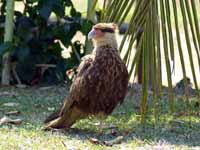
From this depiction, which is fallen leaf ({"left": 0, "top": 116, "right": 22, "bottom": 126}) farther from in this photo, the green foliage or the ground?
the green foliage

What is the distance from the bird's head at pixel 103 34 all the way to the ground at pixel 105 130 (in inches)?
26.5

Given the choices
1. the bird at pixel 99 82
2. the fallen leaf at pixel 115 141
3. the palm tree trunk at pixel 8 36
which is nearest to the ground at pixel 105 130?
the fallen leaf at pixel 115 141

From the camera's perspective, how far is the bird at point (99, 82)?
17.0ft

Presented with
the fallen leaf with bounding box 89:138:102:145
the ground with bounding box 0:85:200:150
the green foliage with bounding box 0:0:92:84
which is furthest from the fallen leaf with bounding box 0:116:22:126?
the green foliage with bounding box 0:0:92:84

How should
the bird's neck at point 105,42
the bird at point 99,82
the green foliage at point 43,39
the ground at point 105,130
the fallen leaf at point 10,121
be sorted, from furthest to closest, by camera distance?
the green foliage at point 43,39 → the fallen leaf at point 10,121 → the bird's neck at point 105,42 → the bird at point 99,82 → the ground at point 105,130

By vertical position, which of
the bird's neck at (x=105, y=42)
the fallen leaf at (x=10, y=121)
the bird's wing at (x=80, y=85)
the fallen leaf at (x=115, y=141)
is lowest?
the fallen leaf at (x=115, y=141)

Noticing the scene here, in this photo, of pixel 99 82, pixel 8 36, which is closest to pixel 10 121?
pixel 99 82

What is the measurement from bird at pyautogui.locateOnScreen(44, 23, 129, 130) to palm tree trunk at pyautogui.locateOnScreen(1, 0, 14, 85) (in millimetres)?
2140

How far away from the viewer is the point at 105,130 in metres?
5.47

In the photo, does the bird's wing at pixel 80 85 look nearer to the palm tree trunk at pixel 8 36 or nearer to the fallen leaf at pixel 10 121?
the fallen leaf at pixel 10 121

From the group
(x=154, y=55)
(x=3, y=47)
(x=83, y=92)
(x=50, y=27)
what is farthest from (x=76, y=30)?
(x=154, y=55)

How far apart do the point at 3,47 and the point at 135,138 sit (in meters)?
2.47

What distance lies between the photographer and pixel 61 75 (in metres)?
7.51

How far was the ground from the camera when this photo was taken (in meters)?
5.02
